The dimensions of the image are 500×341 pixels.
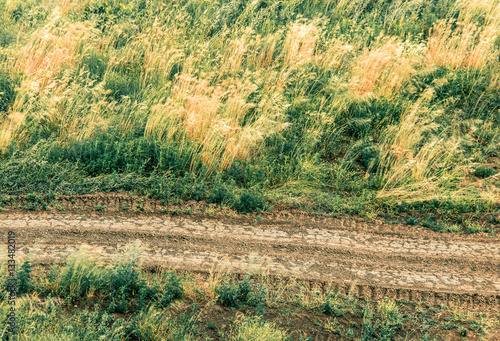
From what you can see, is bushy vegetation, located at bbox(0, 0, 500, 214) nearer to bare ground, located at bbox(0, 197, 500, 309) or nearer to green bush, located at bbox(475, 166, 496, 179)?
green bush, located at bbox(475, 166, 496, 179)

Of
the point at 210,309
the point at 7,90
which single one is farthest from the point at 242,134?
the point at 7,90

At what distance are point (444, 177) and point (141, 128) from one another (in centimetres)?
482

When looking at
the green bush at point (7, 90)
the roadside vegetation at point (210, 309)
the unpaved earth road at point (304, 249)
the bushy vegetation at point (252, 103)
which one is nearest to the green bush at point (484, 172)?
the bushy vegetation at point (252, 103)

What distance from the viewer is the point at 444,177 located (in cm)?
719

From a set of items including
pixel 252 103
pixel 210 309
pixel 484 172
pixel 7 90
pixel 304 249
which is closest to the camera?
pixel 210 309

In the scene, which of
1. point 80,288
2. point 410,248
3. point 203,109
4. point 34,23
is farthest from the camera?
point 34,23

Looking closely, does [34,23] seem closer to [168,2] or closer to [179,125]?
[168,2]

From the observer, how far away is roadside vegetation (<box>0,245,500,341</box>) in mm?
4113

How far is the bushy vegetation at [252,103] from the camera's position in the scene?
6.98 metres

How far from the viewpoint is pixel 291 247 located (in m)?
5.77

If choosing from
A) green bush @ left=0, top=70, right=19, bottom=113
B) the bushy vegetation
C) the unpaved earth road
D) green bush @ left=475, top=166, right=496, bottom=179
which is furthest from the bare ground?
green bush @ left=0, top=70, right=19, bottom=113

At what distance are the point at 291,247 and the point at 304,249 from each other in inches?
6.3

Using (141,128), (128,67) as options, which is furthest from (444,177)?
(128,67)

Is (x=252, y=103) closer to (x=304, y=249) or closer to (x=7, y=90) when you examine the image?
(x=304, y=249)
